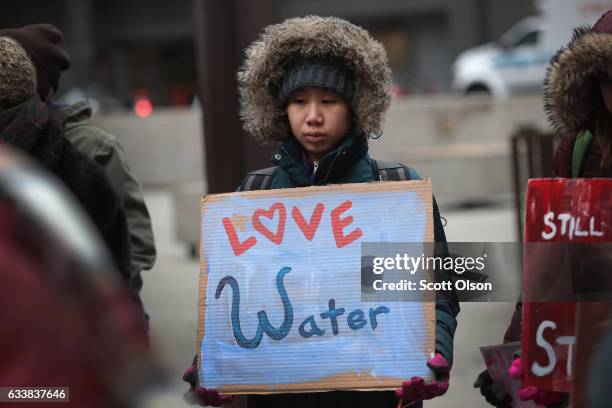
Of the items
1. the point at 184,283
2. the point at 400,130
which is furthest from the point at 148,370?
the point at 400,130

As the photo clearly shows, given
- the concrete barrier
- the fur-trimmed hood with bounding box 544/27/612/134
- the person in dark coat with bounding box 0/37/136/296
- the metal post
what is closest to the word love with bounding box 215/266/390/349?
the person in dark coat with bounding box 0/37/136/296

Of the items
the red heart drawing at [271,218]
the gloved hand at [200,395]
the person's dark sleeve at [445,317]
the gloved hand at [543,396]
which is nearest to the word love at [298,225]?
the red heart drawing at [271,218]

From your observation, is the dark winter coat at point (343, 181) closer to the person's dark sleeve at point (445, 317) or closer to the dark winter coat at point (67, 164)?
the person's dark sleeve at point (445, 317)

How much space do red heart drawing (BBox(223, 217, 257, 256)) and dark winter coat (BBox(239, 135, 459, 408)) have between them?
0.22m

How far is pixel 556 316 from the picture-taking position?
2807mm

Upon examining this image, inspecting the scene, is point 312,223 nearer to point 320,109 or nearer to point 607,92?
point 320,109

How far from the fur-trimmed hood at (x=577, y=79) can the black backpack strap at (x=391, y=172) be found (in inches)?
17.6

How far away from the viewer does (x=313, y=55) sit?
3363 mm

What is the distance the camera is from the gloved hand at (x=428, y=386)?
2883 mm

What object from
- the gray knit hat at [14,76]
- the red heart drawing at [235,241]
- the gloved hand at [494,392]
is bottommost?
the gloved hand at [494,392]

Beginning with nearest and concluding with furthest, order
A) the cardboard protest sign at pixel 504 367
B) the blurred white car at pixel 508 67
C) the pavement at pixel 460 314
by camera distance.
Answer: the cardboard protest sign at pixel 504 367 < the pavement at pixel 460 314 < the blurred white car at pixel 508 67

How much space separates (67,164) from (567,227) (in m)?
1.51

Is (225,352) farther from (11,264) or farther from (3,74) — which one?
(11,264)

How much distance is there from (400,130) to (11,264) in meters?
16.3
